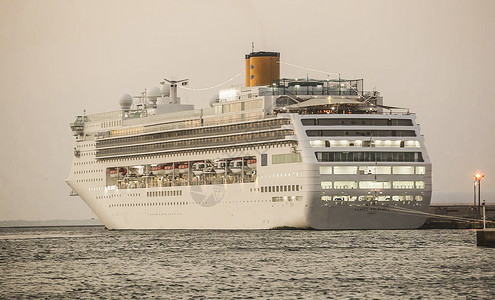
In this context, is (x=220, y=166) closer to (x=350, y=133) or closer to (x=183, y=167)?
(x=183, y=167)

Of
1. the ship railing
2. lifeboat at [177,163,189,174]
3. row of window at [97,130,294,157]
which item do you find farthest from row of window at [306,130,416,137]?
lifeboat at [177,163,189,174]

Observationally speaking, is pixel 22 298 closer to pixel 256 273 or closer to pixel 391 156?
pixel 256 273

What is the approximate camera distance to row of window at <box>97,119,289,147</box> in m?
111

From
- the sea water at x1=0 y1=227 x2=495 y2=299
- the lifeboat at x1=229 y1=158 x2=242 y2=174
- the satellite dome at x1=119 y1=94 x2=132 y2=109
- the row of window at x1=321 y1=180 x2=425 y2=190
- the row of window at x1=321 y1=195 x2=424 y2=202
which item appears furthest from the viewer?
the satellite dome at x1=119 y1=94 x2=132 y2=109

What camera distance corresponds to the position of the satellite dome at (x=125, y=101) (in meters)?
142

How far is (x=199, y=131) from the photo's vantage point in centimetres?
12319

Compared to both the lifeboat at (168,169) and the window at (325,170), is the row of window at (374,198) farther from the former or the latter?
the lifeboat at (168,169)

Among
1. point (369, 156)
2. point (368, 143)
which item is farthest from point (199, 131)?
point (369, 156)

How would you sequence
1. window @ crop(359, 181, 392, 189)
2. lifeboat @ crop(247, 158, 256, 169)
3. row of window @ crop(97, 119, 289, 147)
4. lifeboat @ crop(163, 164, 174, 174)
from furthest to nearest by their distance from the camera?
1. lifeboat @ crop(163, 164, 174, 174)
2. lifeboat @ crop(247, 158, 256, 169)
3. row of window @ crop(97, 119, 289, 147)
4. window @ crop(359, 181, 392, 189)

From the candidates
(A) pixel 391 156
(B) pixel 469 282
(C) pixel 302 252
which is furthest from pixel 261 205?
(B) pixel 469 282

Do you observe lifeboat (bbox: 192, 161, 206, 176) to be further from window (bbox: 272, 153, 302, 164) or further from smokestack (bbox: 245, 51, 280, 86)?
window (bbox: 272, 153, 302, 164)

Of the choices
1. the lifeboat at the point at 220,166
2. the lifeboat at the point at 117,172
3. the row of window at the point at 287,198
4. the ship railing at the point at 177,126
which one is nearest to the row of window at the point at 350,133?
the row of window at the point at 287,198

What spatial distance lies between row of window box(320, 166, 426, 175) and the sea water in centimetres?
482

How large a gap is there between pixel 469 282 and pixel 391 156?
43.2 metres
